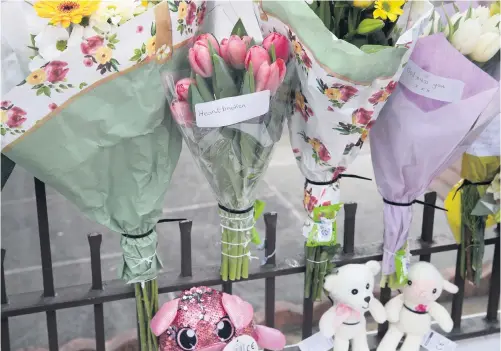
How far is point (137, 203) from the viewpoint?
3.92 ft

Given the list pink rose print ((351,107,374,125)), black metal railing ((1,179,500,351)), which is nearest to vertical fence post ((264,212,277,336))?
black metal railing ((1,179,500,351))

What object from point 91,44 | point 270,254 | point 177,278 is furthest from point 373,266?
point 91,44

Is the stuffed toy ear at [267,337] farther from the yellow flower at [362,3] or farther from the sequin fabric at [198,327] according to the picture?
the yellow flower at [362,3]

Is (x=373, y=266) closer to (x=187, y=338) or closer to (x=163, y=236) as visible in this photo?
(x=187, y=338)

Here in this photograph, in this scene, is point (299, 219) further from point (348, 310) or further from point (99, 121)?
point (99, 121)

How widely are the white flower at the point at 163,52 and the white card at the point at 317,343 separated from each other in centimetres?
76

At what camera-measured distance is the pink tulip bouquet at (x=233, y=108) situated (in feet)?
3.55

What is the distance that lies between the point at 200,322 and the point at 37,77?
57 cm

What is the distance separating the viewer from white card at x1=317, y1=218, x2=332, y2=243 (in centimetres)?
132

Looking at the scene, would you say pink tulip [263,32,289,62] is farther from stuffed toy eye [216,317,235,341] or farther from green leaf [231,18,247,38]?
stuffed toy eye [216,317,235,341]

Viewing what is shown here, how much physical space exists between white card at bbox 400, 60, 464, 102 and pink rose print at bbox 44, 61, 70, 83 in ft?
2.23

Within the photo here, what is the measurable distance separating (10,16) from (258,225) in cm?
201

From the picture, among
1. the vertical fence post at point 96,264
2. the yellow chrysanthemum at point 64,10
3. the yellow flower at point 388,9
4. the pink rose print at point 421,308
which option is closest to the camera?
the yellow chrysanthemum at point 64,10

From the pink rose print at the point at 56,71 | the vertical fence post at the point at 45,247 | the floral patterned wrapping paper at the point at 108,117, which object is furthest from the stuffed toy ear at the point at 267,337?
the pink rose print at the point at 56,71
